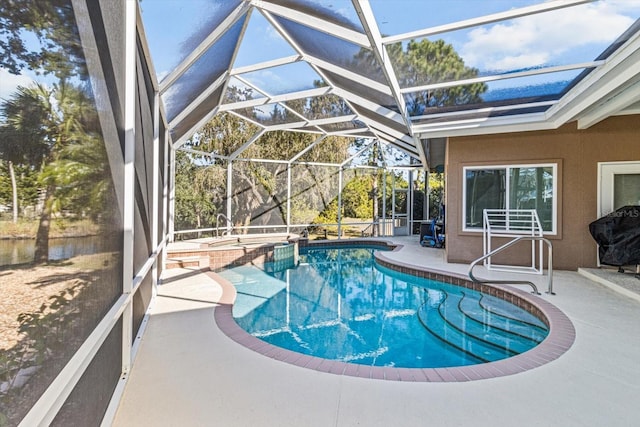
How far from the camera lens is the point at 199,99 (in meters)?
6.96

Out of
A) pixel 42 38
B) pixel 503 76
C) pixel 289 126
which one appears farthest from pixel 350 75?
pixel 42 38

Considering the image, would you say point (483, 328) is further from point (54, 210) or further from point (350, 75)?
point (54, 210)

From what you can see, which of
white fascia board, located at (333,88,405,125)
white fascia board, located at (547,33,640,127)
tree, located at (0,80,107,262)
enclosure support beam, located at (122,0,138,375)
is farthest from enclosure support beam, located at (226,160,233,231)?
tree, located at (0,80,107,262)

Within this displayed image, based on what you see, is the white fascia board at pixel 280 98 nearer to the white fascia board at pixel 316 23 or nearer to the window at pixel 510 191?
the white fascia board at pixel 316 23

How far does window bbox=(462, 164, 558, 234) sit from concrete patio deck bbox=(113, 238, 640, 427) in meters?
4.46

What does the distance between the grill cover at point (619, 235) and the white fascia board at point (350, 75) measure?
509 centimetres

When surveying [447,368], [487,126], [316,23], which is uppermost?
[316,23]

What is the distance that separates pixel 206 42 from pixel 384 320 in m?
5.03

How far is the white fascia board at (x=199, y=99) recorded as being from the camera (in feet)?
Answer: 22.6

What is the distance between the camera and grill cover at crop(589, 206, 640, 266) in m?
6.09

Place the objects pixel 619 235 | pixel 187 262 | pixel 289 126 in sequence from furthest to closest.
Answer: pixel 289 126 < pixel 187 262 < pixel 619 235

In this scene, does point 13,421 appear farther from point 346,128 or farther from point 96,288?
point 346,128

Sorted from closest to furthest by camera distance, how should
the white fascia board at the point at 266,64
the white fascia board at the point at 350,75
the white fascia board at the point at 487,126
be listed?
the white fascia board at the point at 350,75, the white fascia board at the point at 266,64, the white fascia board at the point at 487,126

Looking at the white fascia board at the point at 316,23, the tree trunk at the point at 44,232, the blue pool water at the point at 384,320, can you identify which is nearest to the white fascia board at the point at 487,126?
the blue pool water at the point at 384,320
